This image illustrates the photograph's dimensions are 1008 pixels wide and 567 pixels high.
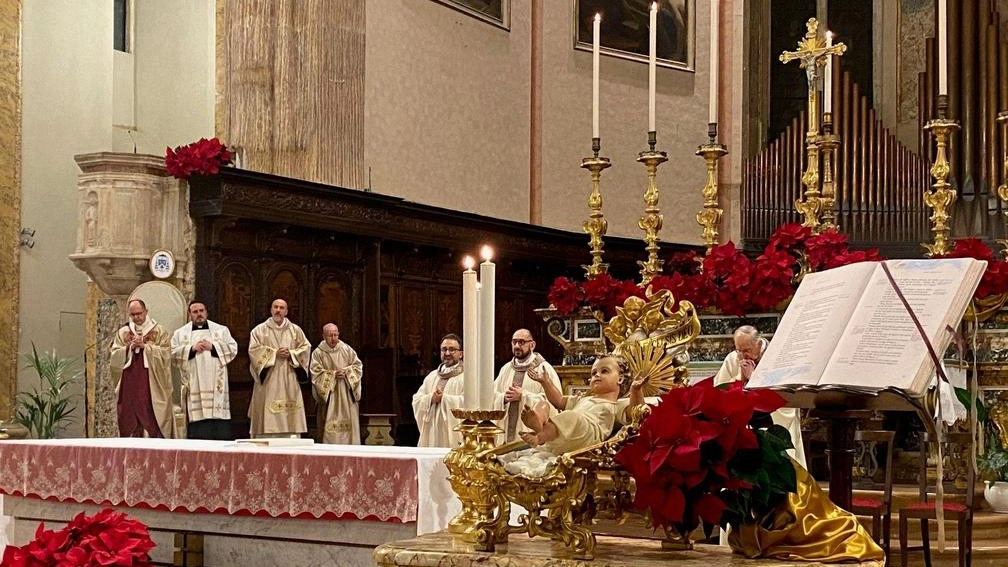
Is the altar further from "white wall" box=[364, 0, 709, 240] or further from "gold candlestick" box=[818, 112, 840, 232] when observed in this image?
"white wall" box=[364, 0, 709, 240]

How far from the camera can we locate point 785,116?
19.0 metres

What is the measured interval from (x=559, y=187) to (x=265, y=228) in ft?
20.8

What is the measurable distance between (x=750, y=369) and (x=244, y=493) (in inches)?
104

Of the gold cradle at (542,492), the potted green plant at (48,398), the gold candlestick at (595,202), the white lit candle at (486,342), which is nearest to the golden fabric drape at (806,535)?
the gold cradle at (542,492)

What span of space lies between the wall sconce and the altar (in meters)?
8.23

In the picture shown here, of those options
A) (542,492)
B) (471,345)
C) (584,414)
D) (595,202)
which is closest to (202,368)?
(595,202)

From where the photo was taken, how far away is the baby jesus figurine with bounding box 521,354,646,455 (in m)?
3.41

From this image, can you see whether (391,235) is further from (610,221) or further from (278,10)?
Result: (610,221)

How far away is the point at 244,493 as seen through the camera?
5.95m

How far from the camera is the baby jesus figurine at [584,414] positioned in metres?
3.41

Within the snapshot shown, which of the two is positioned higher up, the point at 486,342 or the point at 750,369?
the point at 486,342

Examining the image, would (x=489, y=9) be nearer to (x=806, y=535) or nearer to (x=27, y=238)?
(x=27, y=238)

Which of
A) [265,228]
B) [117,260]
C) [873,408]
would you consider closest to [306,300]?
[265,228]

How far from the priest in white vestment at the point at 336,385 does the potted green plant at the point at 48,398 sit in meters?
2.81
